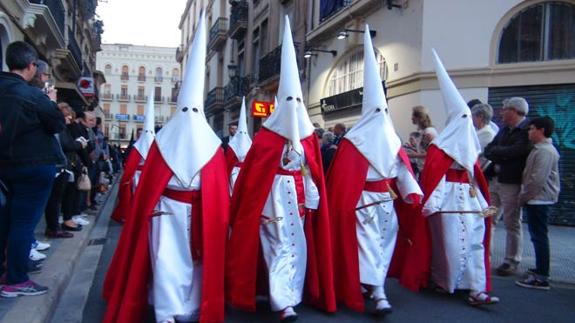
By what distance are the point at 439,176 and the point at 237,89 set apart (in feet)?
78.5

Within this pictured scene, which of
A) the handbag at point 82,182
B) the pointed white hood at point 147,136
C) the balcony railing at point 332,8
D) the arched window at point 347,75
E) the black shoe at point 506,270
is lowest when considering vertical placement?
the black shoe at point 506,270

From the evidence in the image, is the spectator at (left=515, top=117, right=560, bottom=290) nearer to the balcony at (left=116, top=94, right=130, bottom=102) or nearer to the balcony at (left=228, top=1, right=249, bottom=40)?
the balcony at (left=228, top=1, right=249, bottom=40)

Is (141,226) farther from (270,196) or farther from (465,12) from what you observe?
(465,12)

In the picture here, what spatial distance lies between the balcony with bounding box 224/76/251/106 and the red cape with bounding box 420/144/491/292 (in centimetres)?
2189

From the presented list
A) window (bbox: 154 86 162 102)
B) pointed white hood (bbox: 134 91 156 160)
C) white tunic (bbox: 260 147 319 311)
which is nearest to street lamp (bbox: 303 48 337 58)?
pointed white hood (bbox: 134 91 156 160)

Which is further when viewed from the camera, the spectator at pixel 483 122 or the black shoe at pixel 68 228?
the black shoe at pixel 68 228

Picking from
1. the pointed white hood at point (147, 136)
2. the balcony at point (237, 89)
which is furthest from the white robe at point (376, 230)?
the balcony at point (237, 89)

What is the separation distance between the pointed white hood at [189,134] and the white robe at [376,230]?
143 centimetres

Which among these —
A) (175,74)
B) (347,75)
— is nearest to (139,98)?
(175,74)

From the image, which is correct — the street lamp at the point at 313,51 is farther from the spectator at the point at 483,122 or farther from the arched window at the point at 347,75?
the spectator at the point at 483,122

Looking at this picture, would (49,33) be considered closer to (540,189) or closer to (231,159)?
(231,159)

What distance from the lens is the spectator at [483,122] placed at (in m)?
5.89

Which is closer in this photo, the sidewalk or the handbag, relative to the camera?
the sidewalk

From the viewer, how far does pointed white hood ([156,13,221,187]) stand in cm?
394
